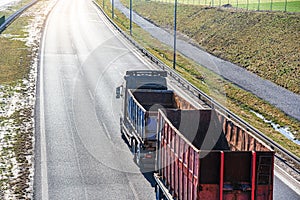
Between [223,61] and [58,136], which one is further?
[223,61]

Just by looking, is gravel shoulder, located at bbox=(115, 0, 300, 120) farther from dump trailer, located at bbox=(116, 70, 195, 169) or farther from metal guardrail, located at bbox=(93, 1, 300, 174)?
dump trailer, located at bbox=(116, 70, 195, 169)

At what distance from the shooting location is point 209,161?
16.1 m

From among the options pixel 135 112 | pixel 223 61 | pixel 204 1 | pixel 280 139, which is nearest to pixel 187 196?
pixel 135 112

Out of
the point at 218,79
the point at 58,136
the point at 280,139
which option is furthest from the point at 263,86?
the point at 58,136

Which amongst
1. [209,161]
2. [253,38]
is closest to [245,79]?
[253,38]

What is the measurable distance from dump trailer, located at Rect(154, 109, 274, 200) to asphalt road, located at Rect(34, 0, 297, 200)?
8.86ft

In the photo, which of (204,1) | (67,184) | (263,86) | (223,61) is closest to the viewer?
(67,184)

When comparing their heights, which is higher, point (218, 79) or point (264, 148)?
point (264, 148)

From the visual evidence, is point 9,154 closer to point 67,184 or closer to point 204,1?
point 67,184

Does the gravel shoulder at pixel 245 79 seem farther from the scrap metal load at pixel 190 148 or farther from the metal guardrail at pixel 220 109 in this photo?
the scrap metal load at pixel 190 148

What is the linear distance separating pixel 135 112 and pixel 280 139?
911cm

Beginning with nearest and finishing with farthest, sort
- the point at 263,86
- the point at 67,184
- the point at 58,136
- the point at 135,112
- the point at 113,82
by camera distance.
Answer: the point at 67,184 → the point at 135,112 → the point at 58,136 → the point at 113,82 → the point at 263,86

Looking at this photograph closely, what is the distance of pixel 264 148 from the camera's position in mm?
17328

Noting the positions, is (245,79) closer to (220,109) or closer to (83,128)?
(220,109)
